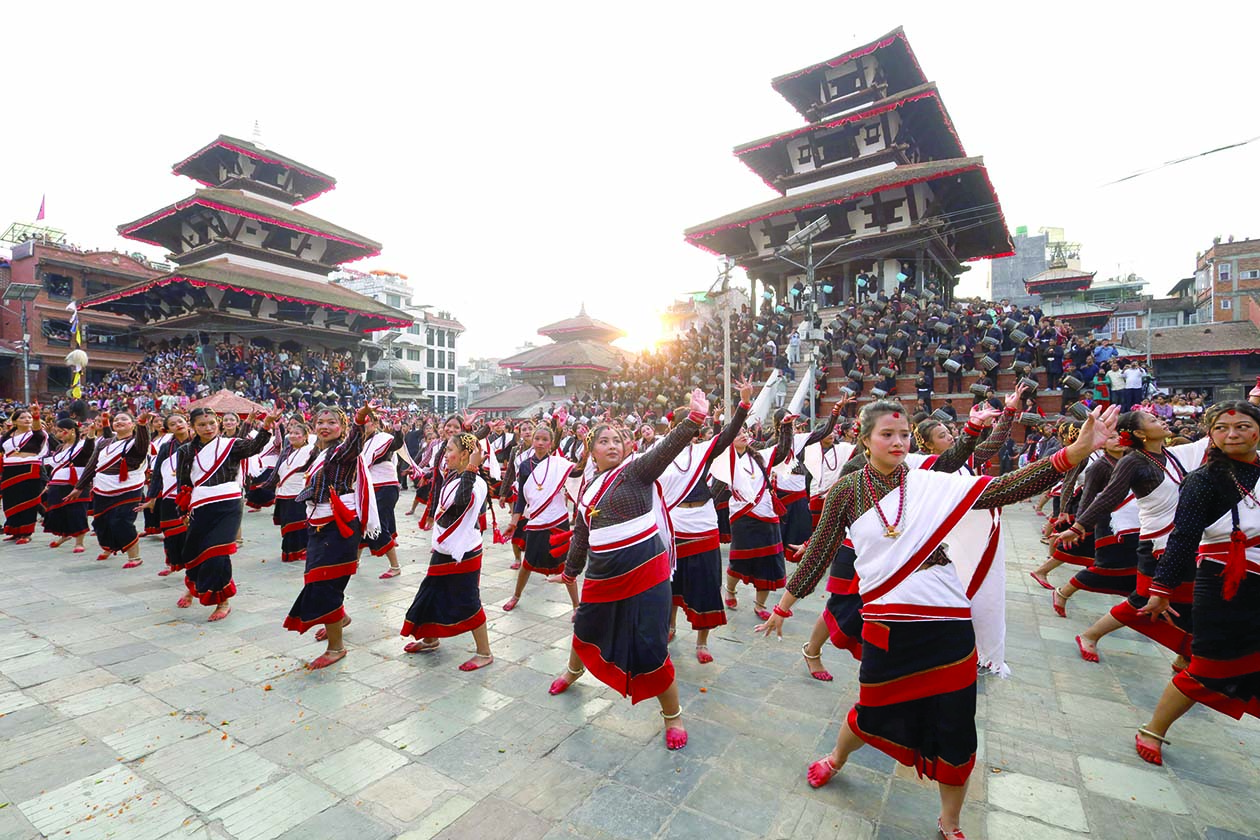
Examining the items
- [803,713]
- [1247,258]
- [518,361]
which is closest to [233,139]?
[518,361]

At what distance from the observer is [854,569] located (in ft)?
12.5

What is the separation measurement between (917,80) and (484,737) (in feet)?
110

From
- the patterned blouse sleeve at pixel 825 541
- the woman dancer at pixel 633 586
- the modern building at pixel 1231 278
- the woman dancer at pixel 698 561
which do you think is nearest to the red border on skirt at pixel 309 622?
the woman dancer at pixel 633 586

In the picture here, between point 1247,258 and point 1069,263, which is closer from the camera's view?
point 1247,258

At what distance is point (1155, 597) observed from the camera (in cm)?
323

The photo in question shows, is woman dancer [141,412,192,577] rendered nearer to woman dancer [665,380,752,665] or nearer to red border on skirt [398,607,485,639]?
red border on skirt [398,607,485,639]

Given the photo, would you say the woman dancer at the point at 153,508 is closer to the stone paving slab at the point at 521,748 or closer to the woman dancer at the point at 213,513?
the woman dancer at the point at 213,513

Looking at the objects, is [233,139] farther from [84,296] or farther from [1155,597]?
[1155,597]

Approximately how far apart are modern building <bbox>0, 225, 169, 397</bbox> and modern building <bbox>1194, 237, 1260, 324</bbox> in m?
65.9

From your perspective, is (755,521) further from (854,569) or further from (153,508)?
(153,508)

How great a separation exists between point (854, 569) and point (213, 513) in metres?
5.60

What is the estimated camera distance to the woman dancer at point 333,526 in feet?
14.8

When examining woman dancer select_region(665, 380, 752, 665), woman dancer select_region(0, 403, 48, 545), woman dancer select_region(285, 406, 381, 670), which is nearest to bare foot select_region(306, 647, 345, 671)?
woman dancer select_region(285, 406, 381, 670)

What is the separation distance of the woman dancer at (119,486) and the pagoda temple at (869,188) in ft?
63.9
